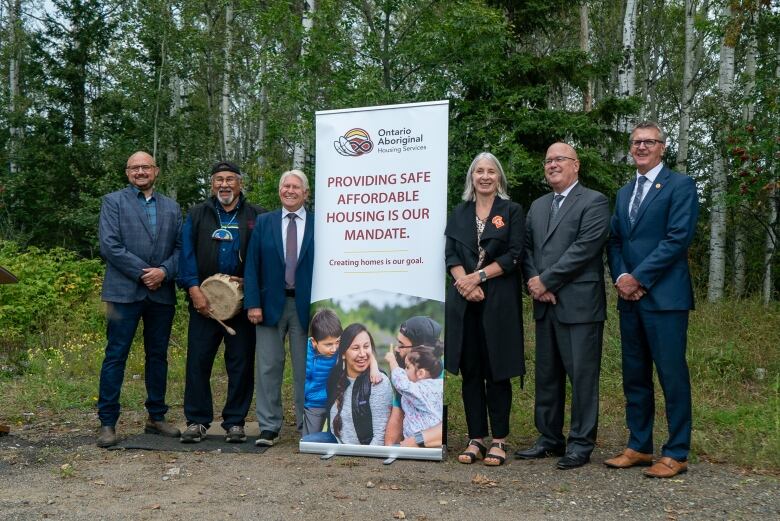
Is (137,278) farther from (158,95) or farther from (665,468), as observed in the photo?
(158,95)

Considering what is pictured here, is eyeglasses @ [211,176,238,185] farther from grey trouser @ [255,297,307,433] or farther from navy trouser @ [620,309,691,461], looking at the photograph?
navy trouser @ [620,309,691,461]

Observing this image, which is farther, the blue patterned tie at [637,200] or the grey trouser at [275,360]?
the grey trouser at [275,360]

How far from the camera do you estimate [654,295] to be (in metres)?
5.30

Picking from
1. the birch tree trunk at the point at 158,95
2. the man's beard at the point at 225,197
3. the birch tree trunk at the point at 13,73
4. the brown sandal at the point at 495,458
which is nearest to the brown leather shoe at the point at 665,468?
the brown sandal at the point at 495,458

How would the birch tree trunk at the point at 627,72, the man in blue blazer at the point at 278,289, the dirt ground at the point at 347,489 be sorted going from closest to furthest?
1. the dirt ground at the point at 347,489
2. the man in blue blazer at the point at 278,289
3. the birch tree trunk at the point at 627,72

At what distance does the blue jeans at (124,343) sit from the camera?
650 centimetres

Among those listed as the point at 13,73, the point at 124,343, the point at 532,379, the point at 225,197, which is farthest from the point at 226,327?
the point at 13,73

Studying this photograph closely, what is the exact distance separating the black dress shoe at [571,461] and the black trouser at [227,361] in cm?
264

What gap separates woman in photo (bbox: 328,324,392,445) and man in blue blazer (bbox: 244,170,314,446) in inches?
18.1

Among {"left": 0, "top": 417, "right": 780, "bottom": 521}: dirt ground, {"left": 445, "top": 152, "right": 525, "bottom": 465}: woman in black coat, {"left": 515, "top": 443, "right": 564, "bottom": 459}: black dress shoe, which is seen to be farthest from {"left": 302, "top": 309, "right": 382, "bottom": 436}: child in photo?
{"left": 515, "top": 443, "right": 564, "bottom": 459}: black dress shoe

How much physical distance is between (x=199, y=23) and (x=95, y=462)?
22.1m

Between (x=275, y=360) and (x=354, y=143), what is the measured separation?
1894mm

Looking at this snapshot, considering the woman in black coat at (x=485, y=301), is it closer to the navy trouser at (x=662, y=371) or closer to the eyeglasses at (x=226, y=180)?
the navy trouser at (x=662, y=371)

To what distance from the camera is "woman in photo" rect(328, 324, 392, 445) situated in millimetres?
5859
